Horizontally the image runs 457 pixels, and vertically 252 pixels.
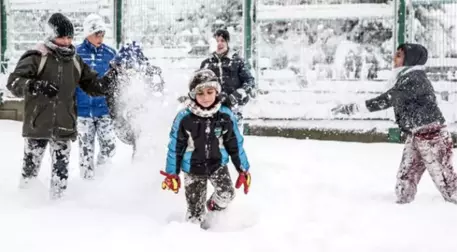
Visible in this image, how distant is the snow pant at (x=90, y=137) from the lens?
627 cm

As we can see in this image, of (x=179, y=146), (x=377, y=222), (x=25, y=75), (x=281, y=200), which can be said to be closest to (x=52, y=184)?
(x=25, y=75)

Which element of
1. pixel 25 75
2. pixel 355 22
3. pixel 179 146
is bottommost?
pixel 179 146

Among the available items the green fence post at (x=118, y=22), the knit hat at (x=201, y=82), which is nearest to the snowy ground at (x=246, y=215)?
the knit hat at (x=201, y=82)

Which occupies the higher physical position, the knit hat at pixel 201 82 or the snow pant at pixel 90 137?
the knit hat at pixel 201 82

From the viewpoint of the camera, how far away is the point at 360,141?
9859 millimetres

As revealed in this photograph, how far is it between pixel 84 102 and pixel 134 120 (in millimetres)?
541

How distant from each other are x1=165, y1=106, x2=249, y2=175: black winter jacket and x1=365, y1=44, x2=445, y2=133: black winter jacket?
1506 mm

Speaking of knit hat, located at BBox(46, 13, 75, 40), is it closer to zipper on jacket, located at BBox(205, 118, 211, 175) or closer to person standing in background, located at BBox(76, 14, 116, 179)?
person standing in background, located at BBox(76, 14, 116, 179)

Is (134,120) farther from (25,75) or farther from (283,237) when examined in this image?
(283,237)

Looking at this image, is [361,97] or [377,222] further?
[361,97]

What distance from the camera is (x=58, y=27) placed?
5145 millimetres

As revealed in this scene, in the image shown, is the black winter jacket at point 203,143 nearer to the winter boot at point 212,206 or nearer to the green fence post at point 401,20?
the winter boot at point 212,206

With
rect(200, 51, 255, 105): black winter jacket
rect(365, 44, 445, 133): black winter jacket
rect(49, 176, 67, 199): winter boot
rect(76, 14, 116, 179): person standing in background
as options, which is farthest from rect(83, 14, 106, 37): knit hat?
rect(365, 44, 445, 133): black winter jacket

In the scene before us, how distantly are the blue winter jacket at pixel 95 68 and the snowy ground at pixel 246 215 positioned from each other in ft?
2.28
